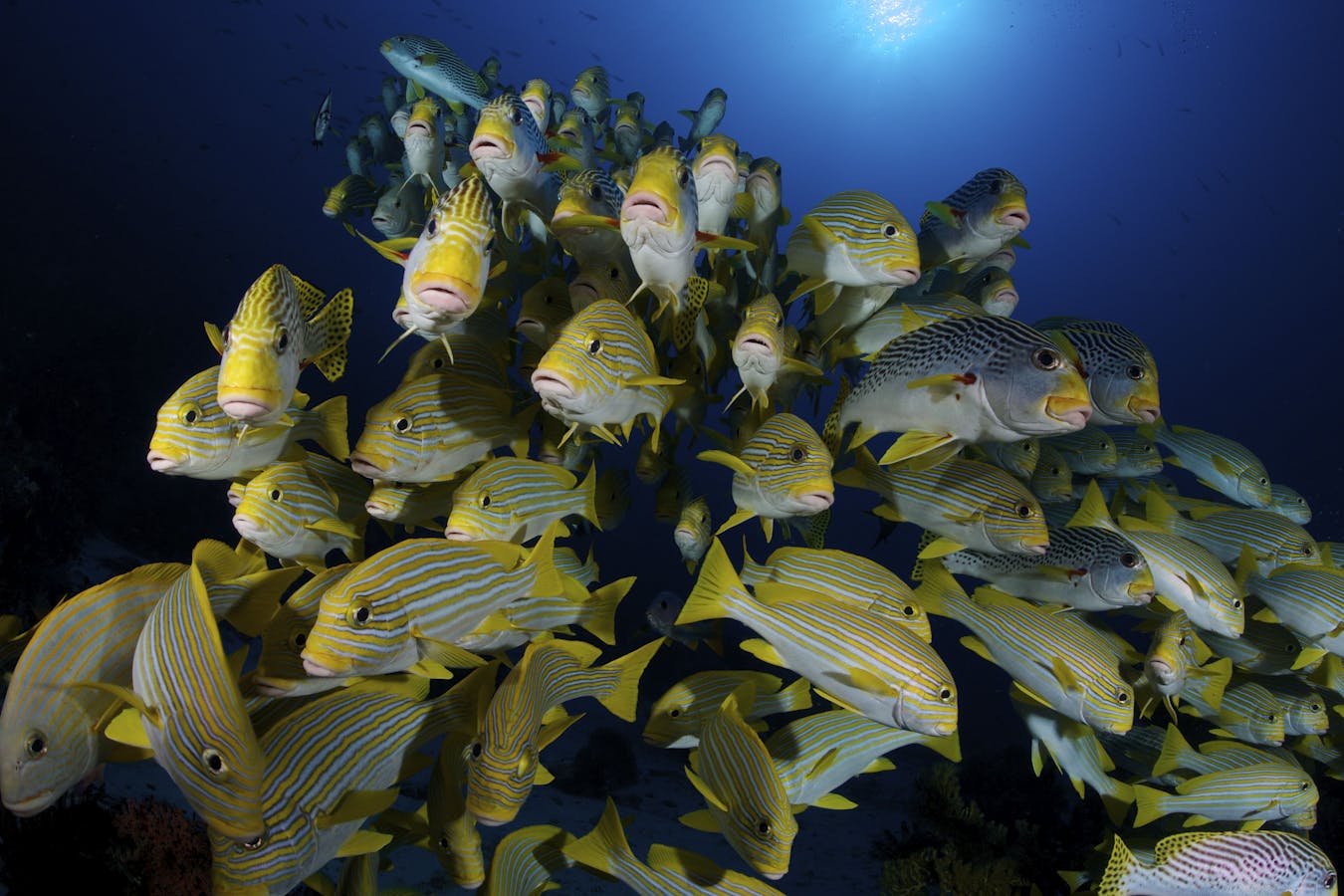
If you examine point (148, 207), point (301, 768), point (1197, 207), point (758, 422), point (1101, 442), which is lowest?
point (148, 207)

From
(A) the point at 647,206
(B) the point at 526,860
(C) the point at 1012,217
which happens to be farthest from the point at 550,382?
(C) the point at 1012,217

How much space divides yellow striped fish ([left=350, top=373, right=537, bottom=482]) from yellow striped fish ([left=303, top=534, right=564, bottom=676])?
506 mm

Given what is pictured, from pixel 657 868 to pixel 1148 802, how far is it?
129 inches

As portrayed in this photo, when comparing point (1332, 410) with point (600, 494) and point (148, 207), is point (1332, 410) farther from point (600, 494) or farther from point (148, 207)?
point (148, 207)

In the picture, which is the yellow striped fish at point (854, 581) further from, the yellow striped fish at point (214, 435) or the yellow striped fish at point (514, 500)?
the yellow striped fish at point (214, 435)

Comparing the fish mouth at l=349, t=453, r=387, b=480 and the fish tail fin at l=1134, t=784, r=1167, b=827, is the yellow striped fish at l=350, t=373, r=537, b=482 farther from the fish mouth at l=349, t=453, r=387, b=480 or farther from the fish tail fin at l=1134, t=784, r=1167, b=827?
the fish tail fin at l=1134, t=784, r=1167, b=827

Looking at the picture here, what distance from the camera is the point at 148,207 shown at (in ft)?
122

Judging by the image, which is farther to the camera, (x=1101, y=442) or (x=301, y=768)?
(x=1101, y=442)

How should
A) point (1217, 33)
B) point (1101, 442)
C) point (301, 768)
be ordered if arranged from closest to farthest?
point (301, 768), point (1101, 442), point (1217, 33)

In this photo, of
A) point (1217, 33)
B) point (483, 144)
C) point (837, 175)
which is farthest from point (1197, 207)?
point (483, 144)

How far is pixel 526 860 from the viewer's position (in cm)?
305

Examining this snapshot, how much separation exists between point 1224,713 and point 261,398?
5.79 m

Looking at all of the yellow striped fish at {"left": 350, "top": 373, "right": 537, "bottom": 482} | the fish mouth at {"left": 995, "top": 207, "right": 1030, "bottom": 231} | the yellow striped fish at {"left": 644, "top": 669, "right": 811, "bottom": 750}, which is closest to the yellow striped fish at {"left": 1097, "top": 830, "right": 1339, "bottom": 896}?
the yellow striped fish at {"left": 644, "top": 669, "right": 811, "bottom": 750}

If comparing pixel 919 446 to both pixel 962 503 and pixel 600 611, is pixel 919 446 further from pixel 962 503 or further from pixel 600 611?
pixel 600 611
